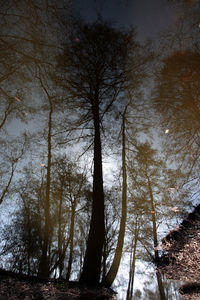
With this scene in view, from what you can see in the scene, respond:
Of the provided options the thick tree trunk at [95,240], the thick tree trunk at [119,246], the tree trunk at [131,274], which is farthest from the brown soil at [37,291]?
the tree trunk at [131,274]

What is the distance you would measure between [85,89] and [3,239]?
1212 centimetres

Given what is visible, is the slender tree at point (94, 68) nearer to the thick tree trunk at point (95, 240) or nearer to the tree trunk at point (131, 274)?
the thick tree trunk at point (95, 240)

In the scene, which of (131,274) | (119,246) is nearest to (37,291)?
(119,246)

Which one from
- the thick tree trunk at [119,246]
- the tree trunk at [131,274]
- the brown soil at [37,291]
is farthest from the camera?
the tree trunk at [131,274]

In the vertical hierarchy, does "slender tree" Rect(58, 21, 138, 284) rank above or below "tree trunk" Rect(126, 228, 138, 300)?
above

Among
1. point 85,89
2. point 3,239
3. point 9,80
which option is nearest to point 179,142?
point 85,89

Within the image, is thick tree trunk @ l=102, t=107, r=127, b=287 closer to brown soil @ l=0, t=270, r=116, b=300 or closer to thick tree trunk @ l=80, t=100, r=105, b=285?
thick tree trunk @ l=80, t=100, r=105, b=285

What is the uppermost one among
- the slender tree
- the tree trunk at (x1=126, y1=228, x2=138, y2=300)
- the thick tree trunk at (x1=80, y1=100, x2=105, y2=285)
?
the slender tree

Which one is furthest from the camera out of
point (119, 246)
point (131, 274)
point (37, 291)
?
point (131, 274)

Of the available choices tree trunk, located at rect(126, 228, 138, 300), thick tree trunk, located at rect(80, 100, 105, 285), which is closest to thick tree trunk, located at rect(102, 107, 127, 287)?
thick tree trunk, located at rect(80, 100, 105, 285)

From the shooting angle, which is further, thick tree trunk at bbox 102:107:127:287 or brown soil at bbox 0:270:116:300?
thick tree trunk at bbox 102:107:127:287

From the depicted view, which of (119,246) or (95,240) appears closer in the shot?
(95,240)

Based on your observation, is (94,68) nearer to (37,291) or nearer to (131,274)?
(37,291)

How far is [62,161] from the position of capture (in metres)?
10.6
